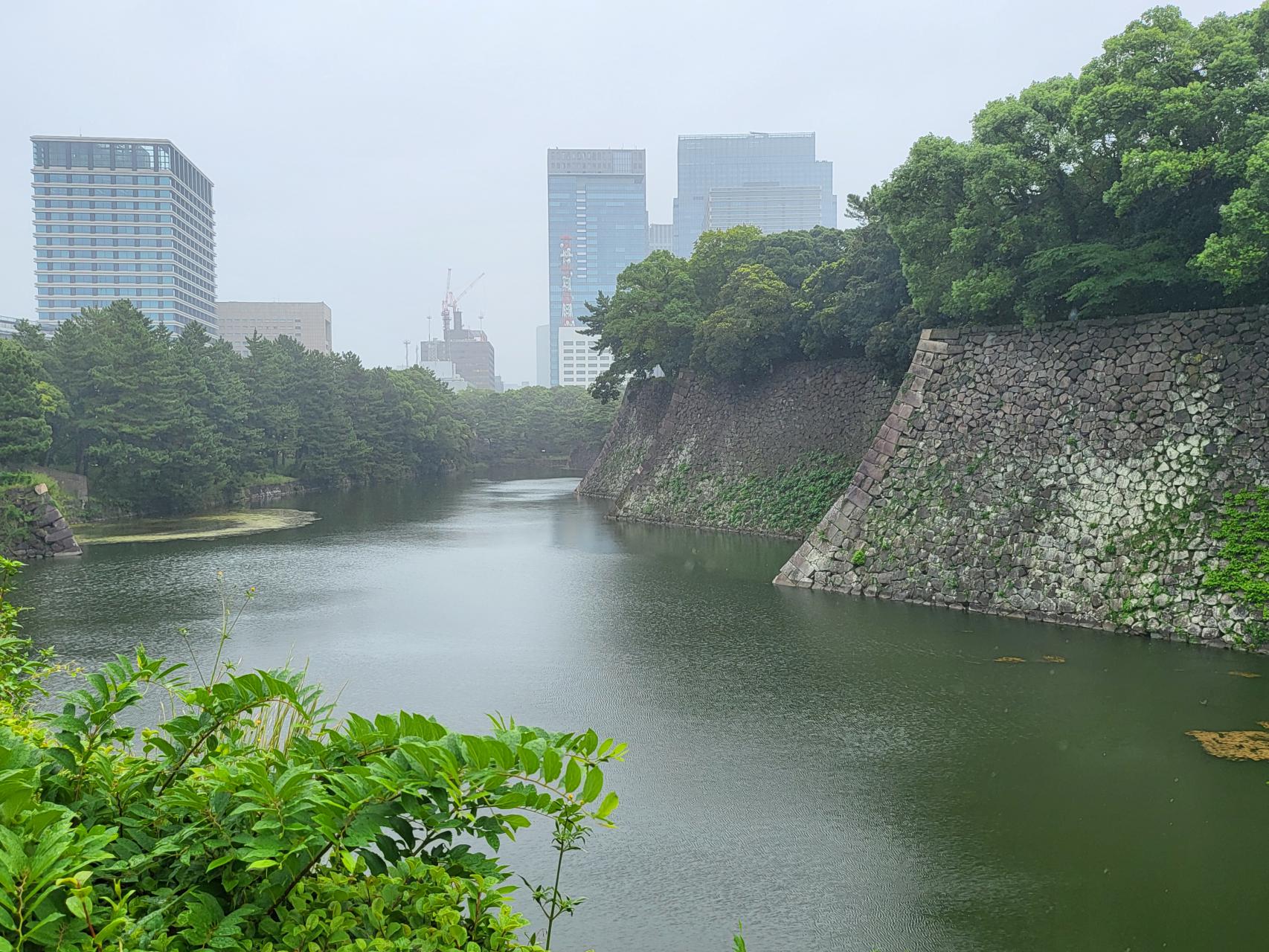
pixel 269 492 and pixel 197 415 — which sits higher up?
pixel 197 415

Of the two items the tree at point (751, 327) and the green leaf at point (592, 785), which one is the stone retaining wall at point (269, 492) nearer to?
the tree at point (751, 327)

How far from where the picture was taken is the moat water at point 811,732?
5.89 m

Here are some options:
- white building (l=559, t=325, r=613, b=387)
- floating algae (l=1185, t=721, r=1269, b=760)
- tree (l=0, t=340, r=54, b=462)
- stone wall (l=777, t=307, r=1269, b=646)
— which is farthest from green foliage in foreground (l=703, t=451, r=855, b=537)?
white building (l=559, t=325, r=613, b=387)

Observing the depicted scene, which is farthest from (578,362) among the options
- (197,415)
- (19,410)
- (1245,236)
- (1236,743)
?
(1236,743)

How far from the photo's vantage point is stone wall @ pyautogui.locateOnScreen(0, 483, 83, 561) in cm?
2200

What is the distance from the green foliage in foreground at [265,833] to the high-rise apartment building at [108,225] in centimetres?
11717

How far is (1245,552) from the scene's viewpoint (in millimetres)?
11961

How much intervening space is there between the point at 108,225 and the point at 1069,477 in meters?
118

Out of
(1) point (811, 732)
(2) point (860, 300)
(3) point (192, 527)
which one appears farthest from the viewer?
(3) point (192, 527)

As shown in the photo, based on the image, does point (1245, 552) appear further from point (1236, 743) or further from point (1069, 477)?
point (1236, 743)

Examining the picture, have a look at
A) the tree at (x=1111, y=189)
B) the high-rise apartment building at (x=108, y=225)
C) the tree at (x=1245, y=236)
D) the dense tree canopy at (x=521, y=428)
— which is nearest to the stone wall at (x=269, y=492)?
the dense tree canopy at (x=521, y=428)

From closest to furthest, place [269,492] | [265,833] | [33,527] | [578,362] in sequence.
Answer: [265,833] → [33,527] → [269,492] → [578,362]

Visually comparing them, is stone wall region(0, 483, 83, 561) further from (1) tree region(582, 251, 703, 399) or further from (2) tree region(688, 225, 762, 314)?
(2) tree region(688, 225, 762, 314)

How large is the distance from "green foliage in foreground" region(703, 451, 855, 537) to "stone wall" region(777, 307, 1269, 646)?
642 cm
